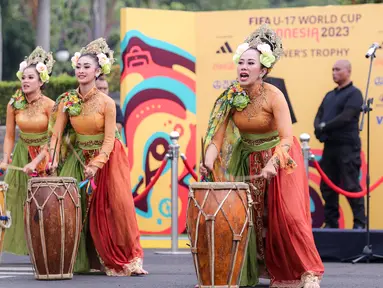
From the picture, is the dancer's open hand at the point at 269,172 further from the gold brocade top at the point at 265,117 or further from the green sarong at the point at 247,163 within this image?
the green sarong at the point at 247,163

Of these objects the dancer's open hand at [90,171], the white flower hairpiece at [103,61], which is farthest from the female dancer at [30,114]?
the dancer's open hand at [90,171]

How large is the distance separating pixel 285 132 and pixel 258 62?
1.90 ft

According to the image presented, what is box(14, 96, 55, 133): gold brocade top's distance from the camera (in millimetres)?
11305

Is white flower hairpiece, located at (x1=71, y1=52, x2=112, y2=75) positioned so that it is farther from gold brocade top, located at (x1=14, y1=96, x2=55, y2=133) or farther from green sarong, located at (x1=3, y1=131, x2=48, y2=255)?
green sarong, located at (x1=3, y1=131, x2=48, y2=255)

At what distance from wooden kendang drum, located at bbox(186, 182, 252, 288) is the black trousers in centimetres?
499

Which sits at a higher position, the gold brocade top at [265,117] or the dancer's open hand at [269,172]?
the gold brocade top at [265,117]

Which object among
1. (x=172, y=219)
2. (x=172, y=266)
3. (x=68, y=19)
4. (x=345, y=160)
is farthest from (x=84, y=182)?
(x=68, y=19)

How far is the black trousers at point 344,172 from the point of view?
1302 centimetres

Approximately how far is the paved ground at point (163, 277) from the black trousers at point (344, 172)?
169 centimetres

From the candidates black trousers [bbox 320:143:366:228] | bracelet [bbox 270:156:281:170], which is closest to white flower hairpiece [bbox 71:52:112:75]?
bracelet [bbox 270:156:281:170]

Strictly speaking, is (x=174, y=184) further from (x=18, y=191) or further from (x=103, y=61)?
(x=103, y=61)

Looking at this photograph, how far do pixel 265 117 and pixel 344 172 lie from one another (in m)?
4.47

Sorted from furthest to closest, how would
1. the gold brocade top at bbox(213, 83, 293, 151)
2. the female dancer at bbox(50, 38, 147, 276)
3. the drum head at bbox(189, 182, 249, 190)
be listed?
the female dancer at bbox(50, 38, 147, 276) < the gold brocade top at bbox(213, 83, 293, 151) < the drum head at bbox(189, 182, 249, 190)

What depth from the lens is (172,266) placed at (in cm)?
1122
